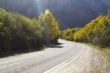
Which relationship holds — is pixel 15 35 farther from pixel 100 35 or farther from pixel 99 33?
pixel 99 33

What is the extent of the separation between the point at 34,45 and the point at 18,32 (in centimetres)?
1145

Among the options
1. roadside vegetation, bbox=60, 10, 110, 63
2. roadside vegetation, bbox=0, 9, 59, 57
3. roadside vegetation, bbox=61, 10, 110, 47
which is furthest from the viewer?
roadside vegetation, bbox=61, 10, 110, 47

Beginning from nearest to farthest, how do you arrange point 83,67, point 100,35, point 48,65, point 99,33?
point 48,65, point 83,67, point 100,35, point 99,33

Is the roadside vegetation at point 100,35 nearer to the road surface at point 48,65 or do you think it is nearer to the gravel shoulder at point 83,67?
the gravel shoulder at point 83,67

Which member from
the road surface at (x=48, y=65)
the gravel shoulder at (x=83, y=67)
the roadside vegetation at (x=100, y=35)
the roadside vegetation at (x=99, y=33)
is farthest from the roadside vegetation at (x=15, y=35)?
the roadside vegetation at (x=99, y=33)

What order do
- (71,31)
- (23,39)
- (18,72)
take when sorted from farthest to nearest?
(71,31) < (23,39) < (18,72)

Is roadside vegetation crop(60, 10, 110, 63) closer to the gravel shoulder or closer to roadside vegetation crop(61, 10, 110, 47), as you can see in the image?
roadside vegetation crop(61, 10, 110, 47)

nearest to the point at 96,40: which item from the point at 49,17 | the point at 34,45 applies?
the point at 49,17

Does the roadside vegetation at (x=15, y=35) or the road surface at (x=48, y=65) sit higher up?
the roadside vegetation at (x=15, y=35)

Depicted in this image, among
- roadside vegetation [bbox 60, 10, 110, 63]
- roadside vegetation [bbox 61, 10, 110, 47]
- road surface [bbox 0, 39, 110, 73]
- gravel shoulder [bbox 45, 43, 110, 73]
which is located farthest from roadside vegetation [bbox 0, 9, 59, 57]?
roadside vegetation [bbox 61, 10, 110, 47]

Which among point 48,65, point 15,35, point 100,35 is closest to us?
point 48,65

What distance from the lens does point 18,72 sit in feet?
64.6

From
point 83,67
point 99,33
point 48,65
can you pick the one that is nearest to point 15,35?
point 48,65

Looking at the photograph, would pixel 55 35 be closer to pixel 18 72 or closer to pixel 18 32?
pixel 18 32
